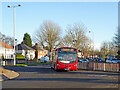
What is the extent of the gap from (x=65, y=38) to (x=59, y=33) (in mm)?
3724

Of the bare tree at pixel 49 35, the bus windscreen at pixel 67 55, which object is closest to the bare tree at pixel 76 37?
the bare tree at pixel 49 35

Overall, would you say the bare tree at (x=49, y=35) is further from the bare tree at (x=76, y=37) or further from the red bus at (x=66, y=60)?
the red bus at (x=66, y=60)

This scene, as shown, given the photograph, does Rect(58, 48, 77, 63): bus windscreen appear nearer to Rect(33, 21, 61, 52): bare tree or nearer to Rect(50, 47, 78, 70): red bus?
Rect(50, 47, 78, 70): red bus

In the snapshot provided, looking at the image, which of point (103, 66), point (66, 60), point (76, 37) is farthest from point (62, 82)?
point (76, 37)

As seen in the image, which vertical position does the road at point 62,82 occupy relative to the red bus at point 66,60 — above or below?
below

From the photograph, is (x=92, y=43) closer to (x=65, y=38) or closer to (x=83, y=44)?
(x=83, y=44)

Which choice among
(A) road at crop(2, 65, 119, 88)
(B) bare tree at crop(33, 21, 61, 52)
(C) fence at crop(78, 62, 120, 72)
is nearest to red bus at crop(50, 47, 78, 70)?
(C) fence at crop(78, 62, 120, 72)

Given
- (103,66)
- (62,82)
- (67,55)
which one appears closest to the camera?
(62,82)

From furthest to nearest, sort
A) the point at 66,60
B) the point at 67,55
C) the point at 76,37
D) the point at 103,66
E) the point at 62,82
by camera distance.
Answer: the point at 76,37
the point at 103,66
the point at 67,55
the point at 66,60
the point at 62,82

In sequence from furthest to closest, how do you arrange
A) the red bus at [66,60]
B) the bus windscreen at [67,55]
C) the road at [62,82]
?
1. the bus windscreen at [67,55]
2. the red bus at [66,60]
3. the road at [62,82]

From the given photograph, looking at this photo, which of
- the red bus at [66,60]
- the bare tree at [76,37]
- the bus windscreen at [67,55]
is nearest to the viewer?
the red bus at [66,60]

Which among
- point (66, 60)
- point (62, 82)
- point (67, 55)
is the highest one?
point (67, 55)

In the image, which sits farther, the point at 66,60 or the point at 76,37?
the point at 76,37

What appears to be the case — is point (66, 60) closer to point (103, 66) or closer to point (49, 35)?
point (103, 66)
